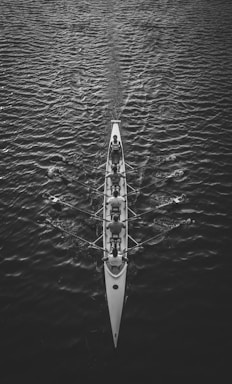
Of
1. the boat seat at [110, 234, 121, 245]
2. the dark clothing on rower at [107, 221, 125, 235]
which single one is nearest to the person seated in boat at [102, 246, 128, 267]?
the boat seat at [110, 234, 121, 245]

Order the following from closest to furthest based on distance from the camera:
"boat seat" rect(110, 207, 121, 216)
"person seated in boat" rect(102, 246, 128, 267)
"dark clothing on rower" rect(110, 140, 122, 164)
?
"person seated in boat" rect(102, 246, 128, 267) < "boat seat" rect(110, 207, 121, 216) < "dark clothing on rower" rect(110, 140, 122, 164)

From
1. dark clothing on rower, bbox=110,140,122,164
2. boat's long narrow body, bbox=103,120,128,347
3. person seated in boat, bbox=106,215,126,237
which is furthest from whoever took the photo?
dark clothing on rower, bbox=110,140,122,164

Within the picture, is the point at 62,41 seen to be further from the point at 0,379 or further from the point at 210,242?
the point at 0,379

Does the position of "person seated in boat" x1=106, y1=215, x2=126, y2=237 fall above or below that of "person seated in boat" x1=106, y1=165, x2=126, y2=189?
below

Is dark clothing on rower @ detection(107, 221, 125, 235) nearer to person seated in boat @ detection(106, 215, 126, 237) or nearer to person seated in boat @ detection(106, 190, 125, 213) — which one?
person seated in boat @ detection(106, 215, 126, 237)

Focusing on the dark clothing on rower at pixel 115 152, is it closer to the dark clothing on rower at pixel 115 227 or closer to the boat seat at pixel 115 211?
the boat seat at pixel 115 211

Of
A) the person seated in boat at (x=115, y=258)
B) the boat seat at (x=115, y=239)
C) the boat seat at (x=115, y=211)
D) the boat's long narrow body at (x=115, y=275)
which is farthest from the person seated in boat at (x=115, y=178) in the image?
the person seated in boat at (x=115, y=258)
